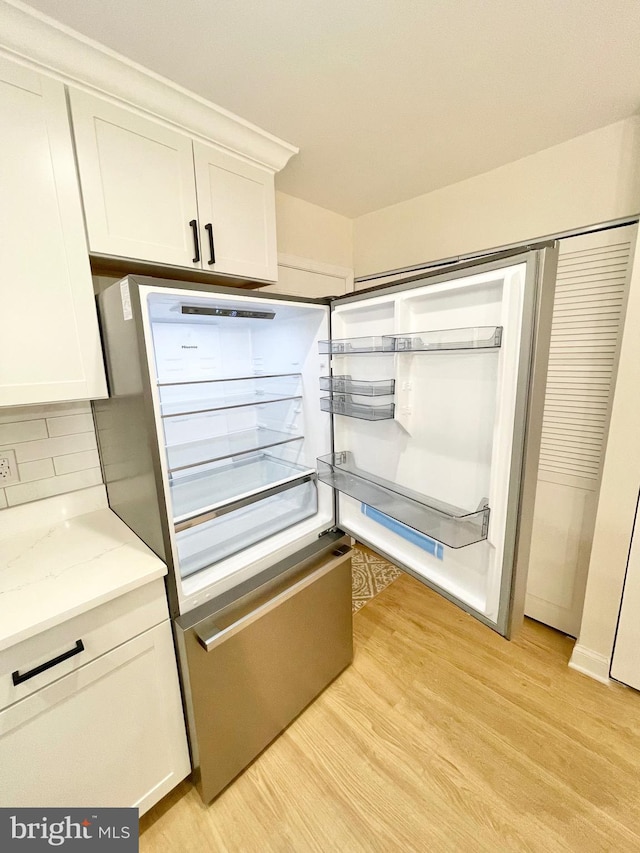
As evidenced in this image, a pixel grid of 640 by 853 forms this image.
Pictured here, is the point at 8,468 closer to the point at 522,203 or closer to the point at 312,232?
the point at 312,232

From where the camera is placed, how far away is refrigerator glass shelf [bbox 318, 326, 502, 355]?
0.82m

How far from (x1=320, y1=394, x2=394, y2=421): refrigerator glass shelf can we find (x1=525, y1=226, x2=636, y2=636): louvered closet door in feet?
3.38

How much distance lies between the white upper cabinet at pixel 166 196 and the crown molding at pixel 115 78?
35 mm

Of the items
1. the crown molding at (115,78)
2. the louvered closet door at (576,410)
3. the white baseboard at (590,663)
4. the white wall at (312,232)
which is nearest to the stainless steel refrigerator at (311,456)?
the crown molding at (115,78)

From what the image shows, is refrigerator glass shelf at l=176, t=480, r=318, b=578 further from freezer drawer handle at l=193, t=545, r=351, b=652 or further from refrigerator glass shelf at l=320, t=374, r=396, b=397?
refrigerator glass shelf at l=320, t=374, r=396, b=397

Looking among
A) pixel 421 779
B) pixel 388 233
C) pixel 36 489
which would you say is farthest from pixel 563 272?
pixel 36 489

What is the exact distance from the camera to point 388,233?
82.4 inches

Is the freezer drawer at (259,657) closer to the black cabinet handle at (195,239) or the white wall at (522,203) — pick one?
the black cabinet handle at (195,239)

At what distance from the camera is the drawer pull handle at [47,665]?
779 millimetres

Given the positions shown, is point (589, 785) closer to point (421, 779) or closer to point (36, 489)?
point (421, 779)

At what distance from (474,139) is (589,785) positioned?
95.5 inches

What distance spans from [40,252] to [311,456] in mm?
1106

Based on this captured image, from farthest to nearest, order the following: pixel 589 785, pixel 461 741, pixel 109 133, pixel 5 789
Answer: pixel 461 741, pixel 589 785, pixel 109 133, pixel 5 789

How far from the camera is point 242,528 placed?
1.47 m
